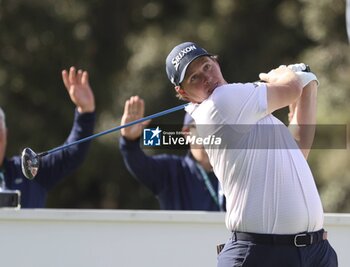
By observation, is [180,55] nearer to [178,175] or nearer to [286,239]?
[286,239]

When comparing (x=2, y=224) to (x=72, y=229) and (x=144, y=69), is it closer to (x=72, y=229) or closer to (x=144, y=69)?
(x=72, y=229)

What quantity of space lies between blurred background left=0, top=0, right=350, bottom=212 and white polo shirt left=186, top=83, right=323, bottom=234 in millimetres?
7996

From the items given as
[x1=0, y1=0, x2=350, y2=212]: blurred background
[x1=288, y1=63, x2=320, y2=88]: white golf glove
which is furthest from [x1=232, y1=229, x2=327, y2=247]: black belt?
[x1=0, y1=0, x2=350, y2=212]: blurred background

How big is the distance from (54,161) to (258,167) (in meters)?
2.59

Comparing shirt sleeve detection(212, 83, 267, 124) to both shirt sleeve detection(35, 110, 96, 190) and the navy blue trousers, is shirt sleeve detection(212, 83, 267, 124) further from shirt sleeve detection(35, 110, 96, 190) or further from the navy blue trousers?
shirt sleeve detection(35, 110, 96, 190)

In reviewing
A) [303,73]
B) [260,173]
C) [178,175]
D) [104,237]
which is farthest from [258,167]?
[178,175]

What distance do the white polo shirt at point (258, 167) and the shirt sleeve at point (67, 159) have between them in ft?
7.78

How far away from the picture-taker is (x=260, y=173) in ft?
12.3

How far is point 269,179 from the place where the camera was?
374cm

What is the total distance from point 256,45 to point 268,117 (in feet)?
31.0

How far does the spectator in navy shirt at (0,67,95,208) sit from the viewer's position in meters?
6.01

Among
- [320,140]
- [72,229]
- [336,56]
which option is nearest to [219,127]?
[72,229]

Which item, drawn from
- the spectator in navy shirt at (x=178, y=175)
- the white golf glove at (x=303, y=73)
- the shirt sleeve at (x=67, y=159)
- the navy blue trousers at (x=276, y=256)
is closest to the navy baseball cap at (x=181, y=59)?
the white golf glove at (x=303, y=73)

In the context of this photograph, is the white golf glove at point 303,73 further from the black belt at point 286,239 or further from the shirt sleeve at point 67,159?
the shirt sleeve at point 67,159
